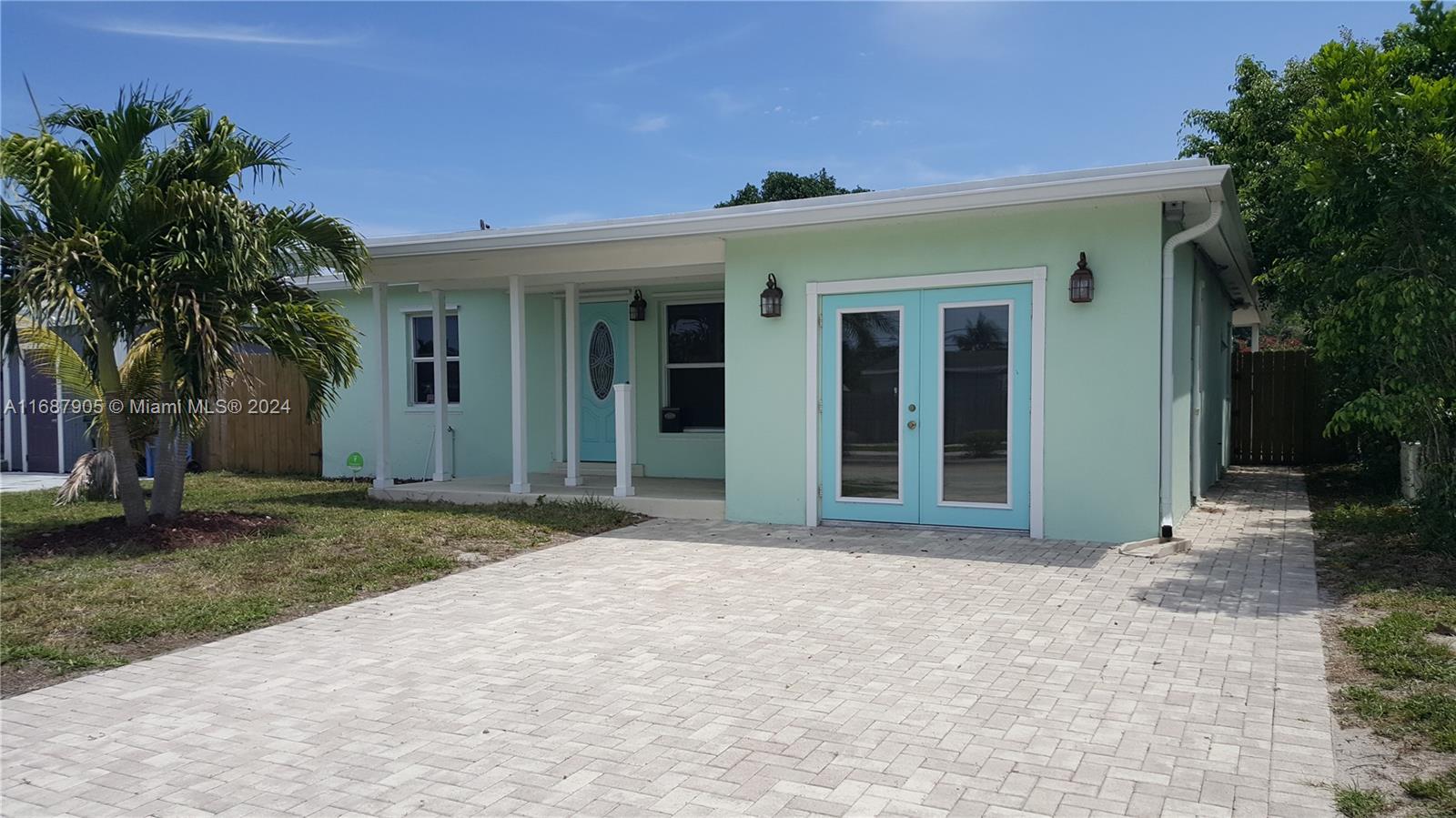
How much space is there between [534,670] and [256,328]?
539 centimetres

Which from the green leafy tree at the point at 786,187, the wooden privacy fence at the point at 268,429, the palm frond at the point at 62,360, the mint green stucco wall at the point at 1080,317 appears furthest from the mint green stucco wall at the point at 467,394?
the green leafy tree at the point at 786,187

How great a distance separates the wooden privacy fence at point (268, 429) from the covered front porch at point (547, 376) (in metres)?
1.43

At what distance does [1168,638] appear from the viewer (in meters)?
5.28

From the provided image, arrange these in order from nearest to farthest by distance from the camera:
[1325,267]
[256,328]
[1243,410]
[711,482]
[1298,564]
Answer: [1298,564], [1325,267], [256,328], [711,482], [1243,410]

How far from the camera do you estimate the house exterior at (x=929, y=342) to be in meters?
7.87

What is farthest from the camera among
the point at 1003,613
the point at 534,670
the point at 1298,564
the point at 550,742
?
the point at 1298,564

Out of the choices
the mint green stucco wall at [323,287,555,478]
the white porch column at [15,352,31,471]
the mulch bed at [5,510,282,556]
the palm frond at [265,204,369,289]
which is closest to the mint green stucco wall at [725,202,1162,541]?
the palm frond at [265,204,369,289]

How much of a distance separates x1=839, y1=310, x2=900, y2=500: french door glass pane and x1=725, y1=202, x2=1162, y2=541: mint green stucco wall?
0.42 meters

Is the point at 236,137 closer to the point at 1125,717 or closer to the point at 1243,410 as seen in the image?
Answer: the point at 1125,717

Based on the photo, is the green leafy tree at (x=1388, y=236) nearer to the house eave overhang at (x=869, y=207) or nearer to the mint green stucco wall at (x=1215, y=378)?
the house eave overhang at (x=869, y=207)

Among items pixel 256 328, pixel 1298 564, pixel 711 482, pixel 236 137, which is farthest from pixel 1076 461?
pixel 236 137

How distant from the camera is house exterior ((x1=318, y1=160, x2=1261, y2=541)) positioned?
787 centimetres

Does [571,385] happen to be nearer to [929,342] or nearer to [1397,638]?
[929,342]

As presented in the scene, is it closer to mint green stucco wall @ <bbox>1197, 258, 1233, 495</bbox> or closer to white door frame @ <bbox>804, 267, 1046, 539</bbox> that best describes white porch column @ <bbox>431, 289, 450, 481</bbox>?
white door frame @ <bbox>804, 267, 1046, 539</bbox>
